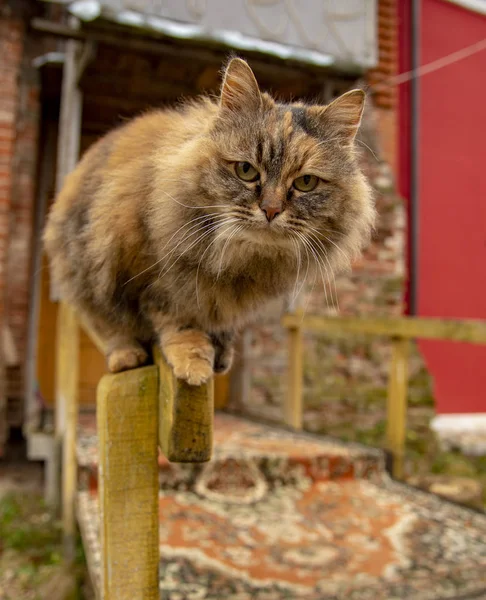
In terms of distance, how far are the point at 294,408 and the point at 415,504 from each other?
1.09 m

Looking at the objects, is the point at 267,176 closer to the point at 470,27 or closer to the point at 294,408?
the point at 294,408

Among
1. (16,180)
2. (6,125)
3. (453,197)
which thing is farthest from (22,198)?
(453,197)

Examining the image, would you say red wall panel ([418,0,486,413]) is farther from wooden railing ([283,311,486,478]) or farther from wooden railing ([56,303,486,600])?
wooden railing ([56,303,486,600])

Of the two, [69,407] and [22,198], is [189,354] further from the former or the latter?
[22,198]

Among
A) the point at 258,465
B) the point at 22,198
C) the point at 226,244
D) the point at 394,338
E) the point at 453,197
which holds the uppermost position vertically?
the point at 453,197

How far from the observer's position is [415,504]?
2.93 metres

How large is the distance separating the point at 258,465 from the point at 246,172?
2206 millimetres

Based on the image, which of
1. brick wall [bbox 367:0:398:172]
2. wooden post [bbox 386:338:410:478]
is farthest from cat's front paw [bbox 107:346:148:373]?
brick wall [bbox 367:0:398:172]

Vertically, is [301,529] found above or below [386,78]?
below

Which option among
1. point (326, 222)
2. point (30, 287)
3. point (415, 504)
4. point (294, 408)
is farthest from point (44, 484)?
point (326, 222)

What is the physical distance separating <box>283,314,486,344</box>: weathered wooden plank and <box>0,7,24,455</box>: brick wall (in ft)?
6.11

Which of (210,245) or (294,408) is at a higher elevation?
(210,245)

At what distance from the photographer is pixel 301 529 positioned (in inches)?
103

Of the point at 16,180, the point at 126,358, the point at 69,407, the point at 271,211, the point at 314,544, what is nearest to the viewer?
the point at 271,211
